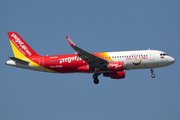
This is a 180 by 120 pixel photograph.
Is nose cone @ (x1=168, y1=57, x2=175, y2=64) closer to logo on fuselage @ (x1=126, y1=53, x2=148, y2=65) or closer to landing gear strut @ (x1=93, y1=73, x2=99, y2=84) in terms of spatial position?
logo on fuselage @ (x1=126, y1=53, x2=148, y2=65)

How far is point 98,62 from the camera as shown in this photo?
1850 inches

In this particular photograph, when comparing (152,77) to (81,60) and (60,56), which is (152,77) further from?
(60,56)

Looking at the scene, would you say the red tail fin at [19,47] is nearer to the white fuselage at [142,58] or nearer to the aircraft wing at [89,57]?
the aircraft wing at [89,57]

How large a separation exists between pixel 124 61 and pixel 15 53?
730 inches

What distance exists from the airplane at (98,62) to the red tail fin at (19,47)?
91 centimetres

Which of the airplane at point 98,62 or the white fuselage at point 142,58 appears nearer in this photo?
the airplane at point 98,62

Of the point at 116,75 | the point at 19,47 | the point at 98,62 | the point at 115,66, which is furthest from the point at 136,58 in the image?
the point at 19,47

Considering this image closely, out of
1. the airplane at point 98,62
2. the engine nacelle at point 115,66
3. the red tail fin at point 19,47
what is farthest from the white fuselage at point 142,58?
the red tail fin at point 19,47

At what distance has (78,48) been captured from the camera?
4350 cm

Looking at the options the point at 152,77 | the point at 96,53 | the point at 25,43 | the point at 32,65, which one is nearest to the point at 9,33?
the point at 25,43

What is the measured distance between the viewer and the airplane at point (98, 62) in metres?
46.6

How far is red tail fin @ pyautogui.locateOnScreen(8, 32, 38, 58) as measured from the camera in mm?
51062

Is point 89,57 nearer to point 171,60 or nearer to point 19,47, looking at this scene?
point 171,60

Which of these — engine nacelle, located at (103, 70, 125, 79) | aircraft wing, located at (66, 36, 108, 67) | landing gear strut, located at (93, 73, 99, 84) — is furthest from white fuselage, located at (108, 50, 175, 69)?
landing gear strut, located at (93, 73, 99, 84)
